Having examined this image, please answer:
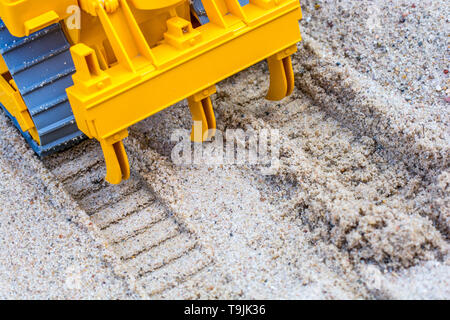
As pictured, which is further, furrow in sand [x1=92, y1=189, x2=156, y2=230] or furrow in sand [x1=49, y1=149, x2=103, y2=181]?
furrow in sand [x1=49, y1=149, x2=103, y2=181]

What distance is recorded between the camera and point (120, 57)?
8.61 feet

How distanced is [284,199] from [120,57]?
974mm

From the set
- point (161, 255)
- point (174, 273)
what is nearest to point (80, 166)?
point (161, 255)

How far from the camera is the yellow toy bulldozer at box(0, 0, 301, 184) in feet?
8.45

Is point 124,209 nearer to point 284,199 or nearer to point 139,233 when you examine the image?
point 139,233

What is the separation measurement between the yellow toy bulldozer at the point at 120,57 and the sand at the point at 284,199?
0.22 metres

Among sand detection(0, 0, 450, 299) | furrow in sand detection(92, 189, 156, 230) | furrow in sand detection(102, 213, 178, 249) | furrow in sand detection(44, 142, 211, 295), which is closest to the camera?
sand detection(0, 0, 450, 299)

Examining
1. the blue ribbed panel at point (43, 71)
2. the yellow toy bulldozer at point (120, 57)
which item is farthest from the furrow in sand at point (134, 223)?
the blue ribbed panel at point (43, 71)

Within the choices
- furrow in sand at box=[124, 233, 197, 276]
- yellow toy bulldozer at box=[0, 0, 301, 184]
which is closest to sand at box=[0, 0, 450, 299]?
furrow in sand at box=[124, 233, 197, 276]

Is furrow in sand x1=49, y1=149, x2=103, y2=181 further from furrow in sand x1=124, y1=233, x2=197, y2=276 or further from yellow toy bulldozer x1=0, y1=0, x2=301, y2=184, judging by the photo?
furrow in sand x1=124, y1=233, x2=197, y2=276

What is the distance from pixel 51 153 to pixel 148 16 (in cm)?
90

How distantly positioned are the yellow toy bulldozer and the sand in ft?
0.73

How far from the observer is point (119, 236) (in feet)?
9.25

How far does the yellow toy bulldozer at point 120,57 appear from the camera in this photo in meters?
2.57
